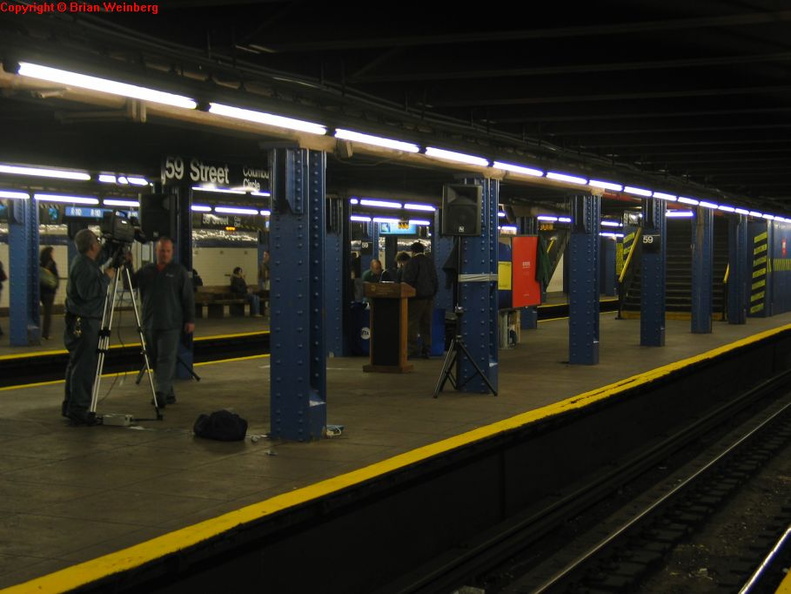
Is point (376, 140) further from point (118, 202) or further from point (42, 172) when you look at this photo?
point (118, 202)

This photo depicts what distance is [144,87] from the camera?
17.8 ft

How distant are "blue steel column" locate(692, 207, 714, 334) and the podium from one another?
916 cm

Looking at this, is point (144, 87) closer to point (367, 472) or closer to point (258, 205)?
point (367, 472)

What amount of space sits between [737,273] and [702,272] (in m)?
3.39

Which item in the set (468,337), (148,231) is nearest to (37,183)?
(148,231)

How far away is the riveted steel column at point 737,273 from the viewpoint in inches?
883

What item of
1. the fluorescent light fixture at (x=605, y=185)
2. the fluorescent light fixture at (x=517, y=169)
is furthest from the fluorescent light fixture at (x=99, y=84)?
the fluorescent light fixture at (x=605, y=185)

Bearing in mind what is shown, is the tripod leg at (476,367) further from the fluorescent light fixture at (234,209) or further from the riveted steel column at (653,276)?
the fluorescent light fixture at (234,209)

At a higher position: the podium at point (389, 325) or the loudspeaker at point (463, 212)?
the loudspeaker at point (463, 212)

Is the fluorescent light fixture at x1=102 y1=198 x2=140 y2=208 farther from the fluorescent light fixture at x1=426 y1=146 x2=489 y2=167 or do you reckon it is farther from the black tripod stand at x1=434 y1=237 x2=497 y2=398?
the fluorescent light fixture at x1=426 y1=146 x2=489 y2=167

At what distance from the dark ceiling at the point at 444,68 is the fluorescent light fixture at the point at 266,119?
9cm

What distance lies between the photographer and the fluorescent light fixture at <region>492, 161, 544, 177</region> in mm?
10185

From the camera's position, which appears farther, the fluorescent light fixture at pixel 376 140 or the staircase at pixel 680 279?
the staircase at pixel 680 279

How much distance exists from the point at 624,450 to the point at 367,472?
5698 millimetres
